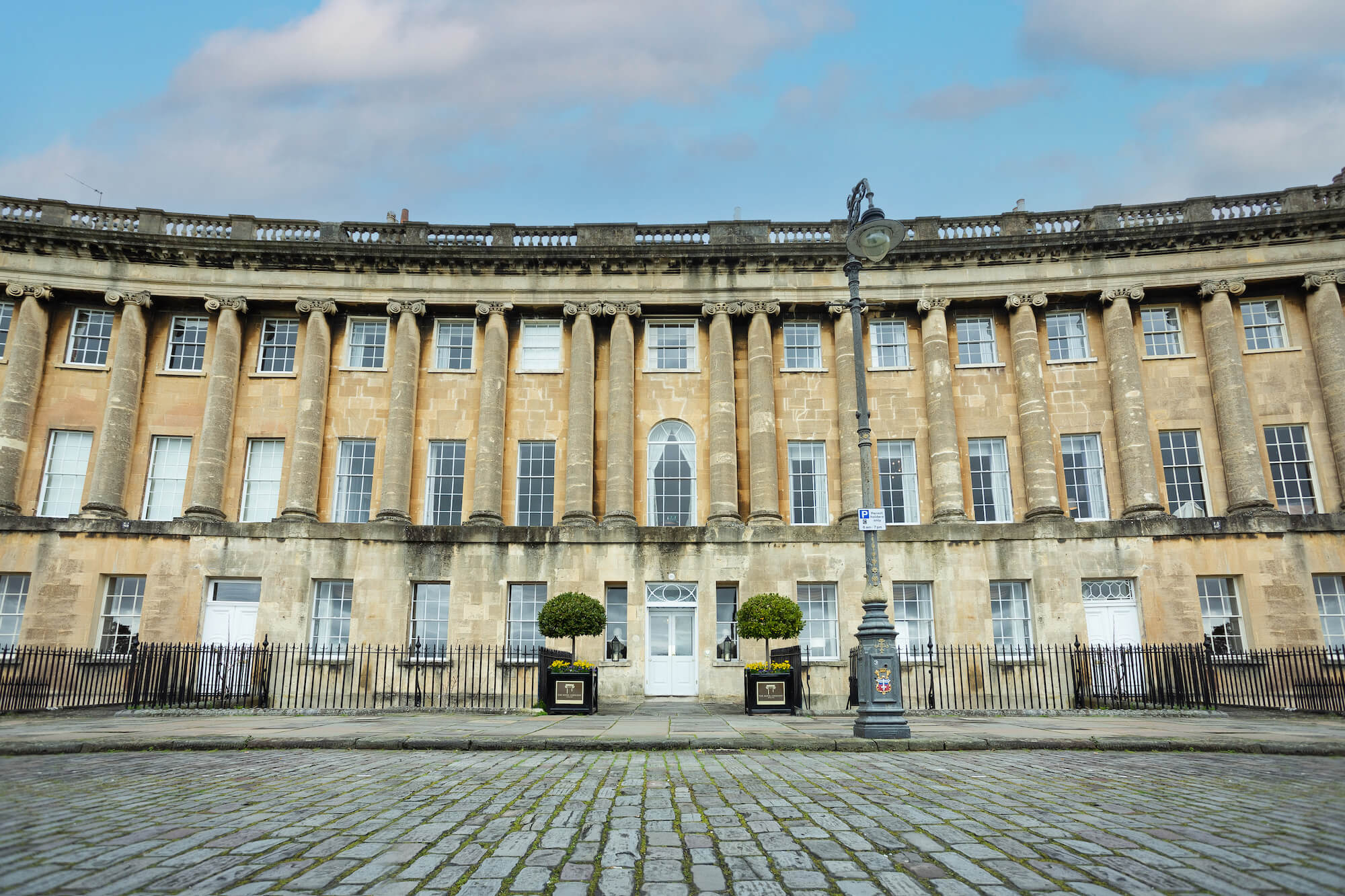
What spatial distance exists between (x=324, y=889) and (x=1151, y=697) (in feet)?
70.5

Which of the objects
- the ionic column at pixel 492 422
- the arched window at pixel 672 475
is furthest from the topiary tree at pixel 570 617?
the arched window at pixel 672 475

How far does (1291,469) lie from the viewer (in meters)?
24.5

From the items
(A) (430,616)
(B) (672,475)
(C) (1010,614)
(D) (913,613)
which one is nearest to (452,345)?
(B) (672,475)

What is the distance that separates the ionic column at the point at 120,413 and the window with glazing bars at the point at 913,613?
75.3 feet

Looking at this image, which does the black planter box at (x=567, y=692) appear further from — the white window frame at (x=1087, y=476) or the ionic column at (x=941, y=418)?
the white window frame at (x=1087, y=476)

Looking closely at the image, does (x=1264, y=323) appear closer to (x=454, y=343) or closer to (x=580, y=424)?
(x=580, y=424)

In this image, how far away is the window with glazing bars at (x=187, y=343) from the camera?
1024 inches

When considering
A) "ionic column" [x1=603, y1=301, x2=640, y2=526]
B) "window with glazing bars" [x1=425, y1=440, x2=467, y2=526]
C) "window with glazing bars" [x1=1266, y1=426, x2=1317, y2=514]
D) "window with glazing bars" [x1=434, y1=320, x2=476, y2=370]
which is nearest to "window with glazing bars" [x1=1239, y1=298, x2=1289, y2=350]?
"window with glazing bars" [x1=1266, y1=426, x2=1317, y2=514]

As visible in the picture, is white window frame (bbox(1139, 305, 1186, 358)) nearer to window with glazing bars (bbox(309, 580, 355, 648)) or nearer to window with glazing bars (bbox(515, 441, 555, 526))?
window with glazing bars (bbox(515, 441, 555, 526))

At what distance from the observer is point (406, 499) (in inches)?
968

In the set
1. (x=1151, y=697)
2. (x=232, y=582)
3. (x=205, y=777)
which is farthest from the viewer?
(x=232, y=582)

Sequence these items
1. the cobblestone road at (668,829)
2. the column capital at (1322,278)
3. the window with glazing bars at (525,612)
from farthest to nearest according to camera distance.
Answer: the column capital at (1322,278), the window with glazing bars at (525,612), the cobblestone road at (668,829)

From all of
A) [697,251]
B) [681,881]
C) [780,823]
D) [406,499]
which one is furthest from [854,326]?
[406,499]

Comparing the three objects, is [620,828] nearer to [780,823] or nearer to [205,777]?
[780,823]
